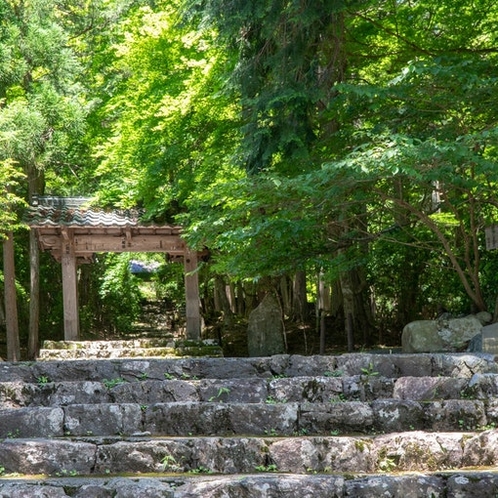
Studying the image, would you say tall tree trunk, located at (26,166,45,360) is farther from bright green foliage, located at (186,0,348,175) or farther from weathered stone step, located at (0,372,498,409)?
weathered stone step, located at (0,372,498,409)

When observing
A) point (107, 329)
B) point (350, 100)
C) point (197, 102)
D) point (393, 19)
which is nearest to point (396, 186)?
point (350, 100)

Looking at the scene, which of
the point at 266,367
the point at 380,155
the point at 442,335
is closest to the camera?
the point at 266,367

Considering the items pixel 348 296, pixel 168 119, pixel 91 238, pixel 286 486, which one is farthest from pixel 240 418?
pixel 91 238

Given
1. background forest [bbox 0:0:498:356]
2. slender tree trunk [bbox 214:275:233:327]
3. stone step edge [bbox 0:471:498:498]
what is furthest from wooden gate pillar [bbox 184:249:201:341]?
stone step edge [bbox 0:471:498:498]

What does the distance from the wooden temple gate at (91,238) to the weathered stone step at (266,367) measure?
22.1 ft

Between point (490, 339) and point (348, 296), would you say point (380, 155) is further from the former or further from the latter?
point (348, 296)

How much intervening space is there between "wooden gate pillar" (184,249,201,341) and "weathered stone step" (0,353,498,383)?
6988 millimetres

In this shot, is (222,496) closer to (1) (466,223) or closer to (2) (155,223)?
(1) (466,223)

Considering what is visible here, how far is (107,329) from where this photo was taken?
22844 mm

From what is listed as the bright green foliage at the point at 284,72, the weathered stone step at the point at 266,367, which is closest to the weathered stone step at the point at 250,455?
the weathered stone step at the point at 266,367

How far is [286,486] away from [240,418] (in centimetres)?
135

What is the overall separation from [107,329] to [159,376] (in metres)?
15.5

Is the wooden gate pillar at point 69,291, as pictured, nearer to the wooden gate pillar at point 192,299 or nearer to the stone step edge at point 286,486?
the wooden gate pillar at point 192,299

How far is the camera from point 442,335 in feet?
35.7
